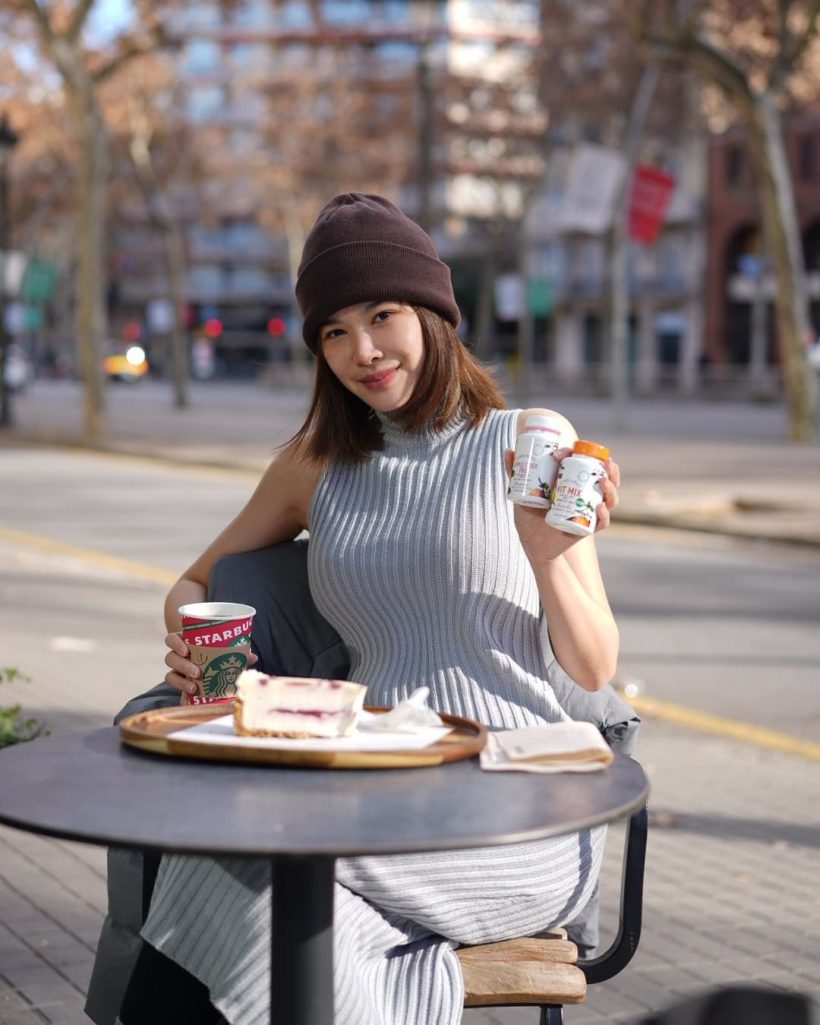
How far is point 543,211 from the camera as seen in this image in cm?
7894

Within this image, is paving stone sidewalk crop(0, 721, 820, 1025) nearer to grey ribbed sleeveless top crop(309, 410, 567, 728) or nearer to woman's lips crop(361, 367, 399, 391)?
grey ribbed sleeveless top crop(309, 410, 567, 728)

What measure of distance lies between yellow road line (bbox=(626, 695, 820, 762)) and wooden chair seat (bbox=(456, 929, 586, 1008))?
4141 millimetres

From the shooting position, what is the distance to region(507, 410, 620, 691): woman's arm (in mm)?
2904

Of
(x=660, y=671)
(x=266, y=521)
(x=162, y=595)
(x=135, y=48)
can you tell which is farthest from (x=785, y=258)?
(x=266, y=521)

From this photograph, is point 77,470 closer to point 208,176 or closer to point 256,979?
point 256,979

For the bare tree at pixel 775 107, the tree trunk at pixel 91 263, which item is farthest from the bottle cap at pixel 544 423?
the tree trunk at pixel 91 263

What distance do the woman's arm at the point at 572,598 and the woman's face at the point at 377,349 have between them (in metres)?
0.32

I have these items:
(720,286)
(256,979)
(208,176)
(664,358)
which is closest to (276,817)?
(256,979)

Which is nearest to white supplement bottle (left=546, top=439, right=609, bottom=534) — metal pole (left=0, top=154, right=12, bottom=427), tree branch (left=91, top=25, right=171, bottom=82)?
tree branch (left=91, top=25, right=171, bottom=82)

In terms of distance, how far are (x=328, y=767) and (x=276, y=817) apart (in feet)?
0.77

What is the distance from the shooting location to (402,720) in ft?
8.58

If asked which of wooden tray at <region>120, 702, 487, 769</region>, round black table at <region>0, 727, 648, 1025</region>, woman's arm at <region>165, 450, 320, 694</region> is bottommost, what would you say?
round black table at <region>0, 727, 648, 1025</region>

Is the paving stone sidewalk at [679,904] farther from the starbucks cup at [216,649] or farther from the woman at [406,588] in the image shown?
the starbucks cup at [216,649]

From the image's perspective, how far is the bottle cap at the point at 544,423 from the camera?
278cm
